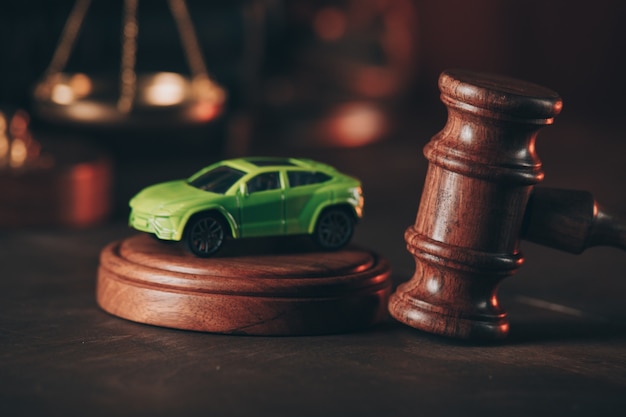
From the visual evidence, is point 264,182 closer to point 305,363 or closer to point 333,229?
point 333,229

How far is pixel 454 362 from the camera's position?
146cm

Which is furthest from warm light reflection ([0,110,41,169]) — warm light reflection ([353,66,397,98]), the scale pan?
warm light reflection ([353,66,397,98])

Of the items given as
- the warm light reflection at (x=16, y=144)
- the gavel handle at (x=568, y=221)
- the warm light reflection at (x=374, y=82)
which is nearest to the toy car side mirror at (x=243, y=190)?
the gavel handle at (x=568, y=221)

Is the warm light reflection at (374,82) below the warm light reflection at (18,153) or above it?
above

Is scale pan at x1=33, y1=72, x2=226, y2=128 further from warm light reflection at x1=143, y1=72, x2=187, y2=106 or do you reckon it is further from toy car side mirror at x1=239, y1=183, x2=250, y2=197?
toy car side mirror at x1=239, y1=183, x2=250, y2=197

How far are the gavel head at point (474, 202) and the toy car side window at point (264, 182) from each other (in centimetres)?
22

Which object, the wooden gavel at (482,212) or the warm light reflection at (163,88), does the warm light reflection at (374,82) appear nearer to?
the warm light reflection at (163,88)

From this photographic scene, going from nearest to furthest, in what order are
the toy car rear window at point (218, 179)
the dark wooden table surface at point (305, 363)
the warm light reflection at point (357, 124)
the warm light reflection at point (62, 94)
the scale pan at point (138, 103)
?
the dark wooden table surface at point (305, 363) < the toy car rear window at point (218, 179) < the scale pan at point (138, 103) < the warm light reflection at point (62, 94) < the warm light reflection at point (357, 124)

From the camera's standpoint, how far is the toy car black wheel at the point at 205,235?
1544 mm

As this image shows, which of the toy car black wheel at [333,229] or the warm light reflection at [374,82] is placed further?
the warm light reflection at [374,82]

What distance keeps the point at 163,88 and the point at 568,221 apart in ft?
5.07

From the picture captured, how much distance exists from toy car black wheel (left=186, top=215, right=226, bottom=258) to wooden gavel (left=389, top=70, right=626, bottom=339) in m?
0.27

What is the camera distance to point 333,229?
5.37 feet

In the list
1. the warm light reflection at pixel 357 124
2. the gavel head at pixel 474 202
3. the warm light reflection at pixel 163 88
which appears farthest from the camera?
the warm light reflection at pixel 357 124
